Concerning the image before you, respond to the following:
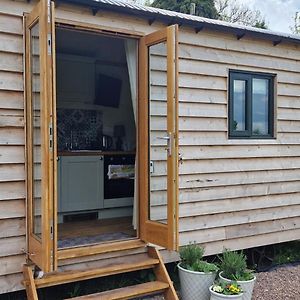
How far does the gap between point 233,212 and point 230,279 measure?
111 centimetres

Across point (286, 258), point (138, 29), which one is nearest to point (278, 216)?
point (286, 258)

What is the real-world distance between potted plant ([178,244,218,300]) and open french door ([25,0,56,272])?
4.58 ft

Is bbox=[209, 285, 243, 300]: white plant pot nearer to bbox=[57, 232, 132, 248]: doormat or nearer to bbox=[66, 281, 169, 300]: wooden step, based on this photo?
bbox=[66, 281, 169, 300]: wooden step

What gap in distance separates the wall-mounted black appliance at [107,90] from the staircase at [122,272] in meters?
2.68

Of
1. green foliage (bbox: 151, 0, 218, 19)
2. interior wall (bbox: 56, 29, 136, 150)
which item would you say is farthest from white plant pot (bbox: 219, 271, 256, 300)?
green foliage (bbox: 151, 0, 218, 19)

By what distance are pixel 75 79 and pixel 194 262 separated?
315 centimetres

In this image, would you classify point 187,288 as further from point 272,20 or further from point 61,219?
point 272,20

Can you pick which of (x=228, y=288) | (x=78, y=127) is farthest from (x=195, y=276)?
(x=78, y=127)

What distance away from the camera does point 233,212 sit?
476 centimetres

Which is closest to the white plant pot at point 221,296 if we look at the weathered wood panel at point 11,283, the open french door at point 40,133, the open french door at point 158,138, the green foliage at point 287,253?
the open french door at point 158,138

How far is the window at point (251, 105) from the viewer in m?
4.78

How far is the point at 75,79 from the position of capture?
5.75 meters

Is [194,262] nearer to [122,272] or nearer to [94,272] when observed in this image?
[122,272]

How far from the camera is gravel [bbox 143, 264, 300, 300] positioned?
415 centimetres
